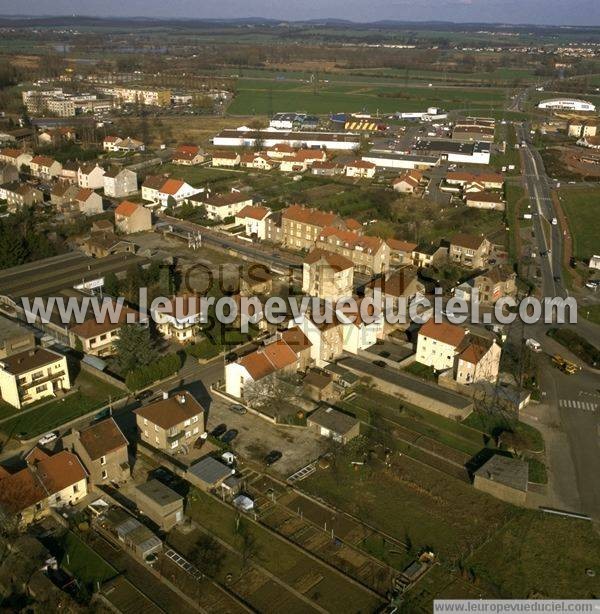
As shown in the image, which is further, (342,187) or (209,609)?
(342,187)

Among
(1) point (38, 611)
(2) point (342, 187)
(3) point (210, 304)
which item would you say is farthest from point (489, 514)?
(2) point (342, 187)

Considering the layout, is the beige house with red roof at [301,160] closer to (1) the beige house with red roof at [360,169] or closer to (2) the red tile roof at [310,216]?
(1) the beige house with red roof at [360,169]

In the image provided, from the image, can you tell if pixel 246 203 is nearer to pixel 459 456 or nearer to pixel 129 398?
A: pixel 129 398

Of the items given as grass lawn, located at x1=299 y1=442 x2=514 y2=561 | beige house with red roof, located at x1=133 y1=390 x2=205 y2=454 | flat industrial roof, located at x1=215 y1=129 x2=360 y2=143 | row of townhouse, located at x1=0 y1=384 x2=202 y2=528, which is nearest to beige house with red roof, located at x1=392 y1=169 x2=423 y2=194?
flat industrial roof, located at x1=215 y1=129 x2=360 y2=143

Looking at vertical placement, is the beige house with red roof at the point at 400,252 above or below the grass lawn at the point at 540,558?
above

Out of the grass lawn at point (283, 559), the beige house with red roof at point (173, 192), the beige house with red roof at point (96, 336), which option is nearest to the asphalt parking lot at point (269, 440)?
the grass lawn at point (283, 559)

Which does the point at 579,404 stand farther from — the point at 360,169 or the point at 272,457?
the point at 360,169

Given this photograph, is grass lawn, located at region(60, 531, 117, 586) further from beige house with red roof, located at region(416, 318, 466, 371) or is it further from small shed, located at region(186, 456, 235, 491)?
beige house with red roof, located at region(416, 318, 466, 371)
